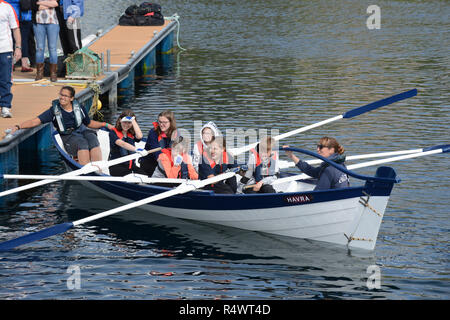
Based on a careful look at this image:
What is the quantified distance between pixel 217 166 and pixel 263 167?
79cm

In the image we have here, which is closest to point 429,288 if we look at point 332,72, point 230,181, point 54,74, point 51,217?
point 230,181

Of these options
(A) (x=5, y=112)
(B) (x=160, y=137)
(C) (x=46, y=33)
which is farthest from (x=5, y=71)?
(B) (x=160, y=137)

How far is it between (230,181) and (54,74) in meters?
9.29

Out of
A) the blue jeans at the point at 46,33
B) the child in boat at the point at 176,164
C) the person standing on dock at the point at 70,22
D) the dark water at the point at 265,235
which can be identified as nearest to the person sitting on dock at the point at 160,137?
the child in boat at the point at 176,164

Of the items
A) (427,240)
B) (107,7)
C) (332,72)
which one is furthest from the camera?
(107,7)

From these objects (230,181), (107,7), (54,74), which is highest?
(107,7)

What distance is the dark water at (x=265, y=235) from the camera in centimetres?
1128

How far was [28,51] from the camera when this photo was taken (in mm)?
23406

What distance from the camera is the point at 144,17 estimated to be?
110 ft

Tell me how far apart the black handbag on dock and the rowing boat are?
20.0 m

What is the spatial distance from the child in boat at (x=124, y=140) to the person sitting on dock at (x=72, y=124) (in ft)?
0.82

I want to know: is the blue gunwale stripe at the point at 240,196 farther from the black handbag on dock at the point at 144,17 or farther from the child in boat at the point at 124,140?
the black handbag on dock at the point at 144,17

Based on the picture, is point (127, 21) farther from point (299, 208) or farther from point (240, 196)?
point (299, 208)
